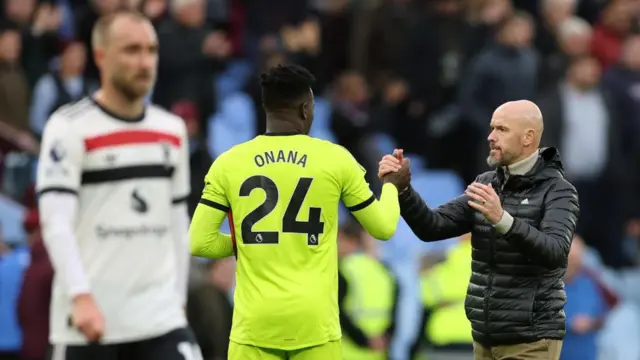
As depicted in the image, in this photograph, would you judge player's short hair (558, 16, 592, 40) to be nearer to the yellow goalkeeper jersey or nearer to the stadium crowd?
the stadium crowd

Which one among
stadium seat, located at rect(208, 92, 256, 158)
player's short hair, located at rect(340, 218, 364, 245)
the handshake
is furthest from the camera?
stadium seat, located at rect(208, 92, 256, 158)

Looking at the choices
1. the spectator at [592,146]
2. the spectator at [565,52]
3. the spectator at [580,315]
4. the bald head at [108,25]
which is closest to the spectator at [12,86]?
the spectator at [592,146]

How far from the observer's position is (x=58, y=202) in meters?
7.20

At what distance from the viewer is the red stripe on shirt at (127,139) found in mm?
7355

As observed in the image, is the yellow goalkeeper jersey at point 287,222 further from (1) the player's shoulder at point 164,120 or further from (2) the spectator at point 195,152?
(2) the spectator at point 195,152

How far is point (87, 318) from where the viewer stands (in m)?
7.05

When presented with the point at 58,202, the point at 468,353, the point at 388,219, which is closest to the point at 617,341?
the point at 468,353

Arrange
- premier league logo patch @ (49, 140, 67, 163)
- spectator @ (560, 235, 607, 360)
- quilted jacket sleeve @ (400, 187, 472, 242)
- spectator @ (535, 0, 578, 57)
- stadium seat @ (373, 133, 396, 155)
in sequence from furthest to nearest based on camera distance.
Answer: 1. spectator @ (535, 0, 578, 57)
2. stadium seat @ (373, 133, 396, 155)
3. spectator @ (560, 235, 607, 360)
4. quilted jacket sleeve @ (400, 187, 472, 242)
5. premier league logo patch @ (49, 140, 67, 163)

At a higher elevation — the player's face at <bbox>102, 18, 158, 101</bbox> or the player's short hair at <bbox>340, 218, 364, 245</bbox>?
the player's face at <bbox>102, 18, 158, 101</bbox>

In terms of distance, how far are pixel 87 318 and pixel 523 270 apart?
2155 mm

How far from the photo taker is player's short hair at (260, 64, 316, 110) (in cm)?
770

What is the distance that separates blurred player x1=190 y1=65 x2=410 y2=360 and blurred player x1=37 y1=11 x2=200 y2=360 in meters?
0.29

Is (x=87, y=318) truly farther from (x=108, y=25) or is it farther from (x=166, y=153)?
(x=108, y=25)

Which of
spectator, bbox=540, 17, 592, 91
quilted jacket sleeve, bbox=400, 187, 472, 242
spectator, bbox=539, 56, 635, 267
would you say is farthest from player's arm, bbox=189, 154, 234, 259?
spectator, bbox=540, 17, 592, 91
